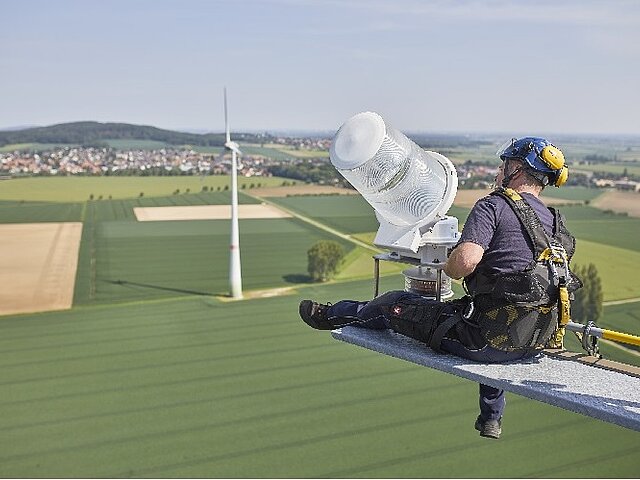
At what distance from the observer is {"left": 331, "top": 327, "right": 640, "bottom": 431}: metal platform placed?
3979mm

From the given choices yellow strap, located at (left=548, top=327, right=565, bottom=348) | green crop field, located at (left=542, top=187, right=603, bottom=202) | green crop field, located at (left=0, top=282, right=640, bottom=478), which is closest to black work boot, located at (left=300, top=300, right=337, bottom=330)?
yellow strap, located at (left=548, top=327, right=565, bottom=348)

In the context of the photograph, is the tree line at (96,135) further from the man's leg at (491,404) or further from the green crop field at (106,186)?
the man's leg at (491,404)

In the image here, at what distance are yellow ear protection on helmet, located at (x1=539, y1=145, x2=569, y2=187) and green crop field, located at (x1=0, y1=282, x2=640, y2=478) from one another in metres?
18.2

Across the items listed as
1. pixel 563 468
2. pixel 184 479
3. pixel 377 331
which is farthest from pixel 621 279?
pixel 377 331

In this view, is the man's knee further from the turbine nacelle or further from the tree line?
the tree line

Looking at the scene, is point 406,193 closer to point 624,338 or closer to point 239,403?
point 624,338

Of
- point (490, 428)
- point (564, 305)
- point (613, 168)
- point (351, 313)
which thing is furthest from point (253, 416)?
point (613, 168)

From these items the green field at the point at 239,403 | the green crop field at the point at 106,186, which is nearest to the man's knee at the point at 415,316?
the green field at the point at 239,403

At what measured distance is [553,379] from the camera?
4.44 metres

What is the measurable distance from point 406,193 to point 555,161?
1.29 meters

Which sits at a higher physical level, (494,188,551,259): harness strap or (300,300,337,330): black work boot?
(494,188,551,259): harness strap

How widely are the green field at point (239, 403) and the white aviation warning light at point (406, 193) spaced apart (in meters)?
17.2

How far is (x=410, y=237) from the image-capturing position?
17.7ft

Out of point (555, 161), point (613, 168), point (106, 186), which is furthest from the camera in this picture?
point (613, 168)
